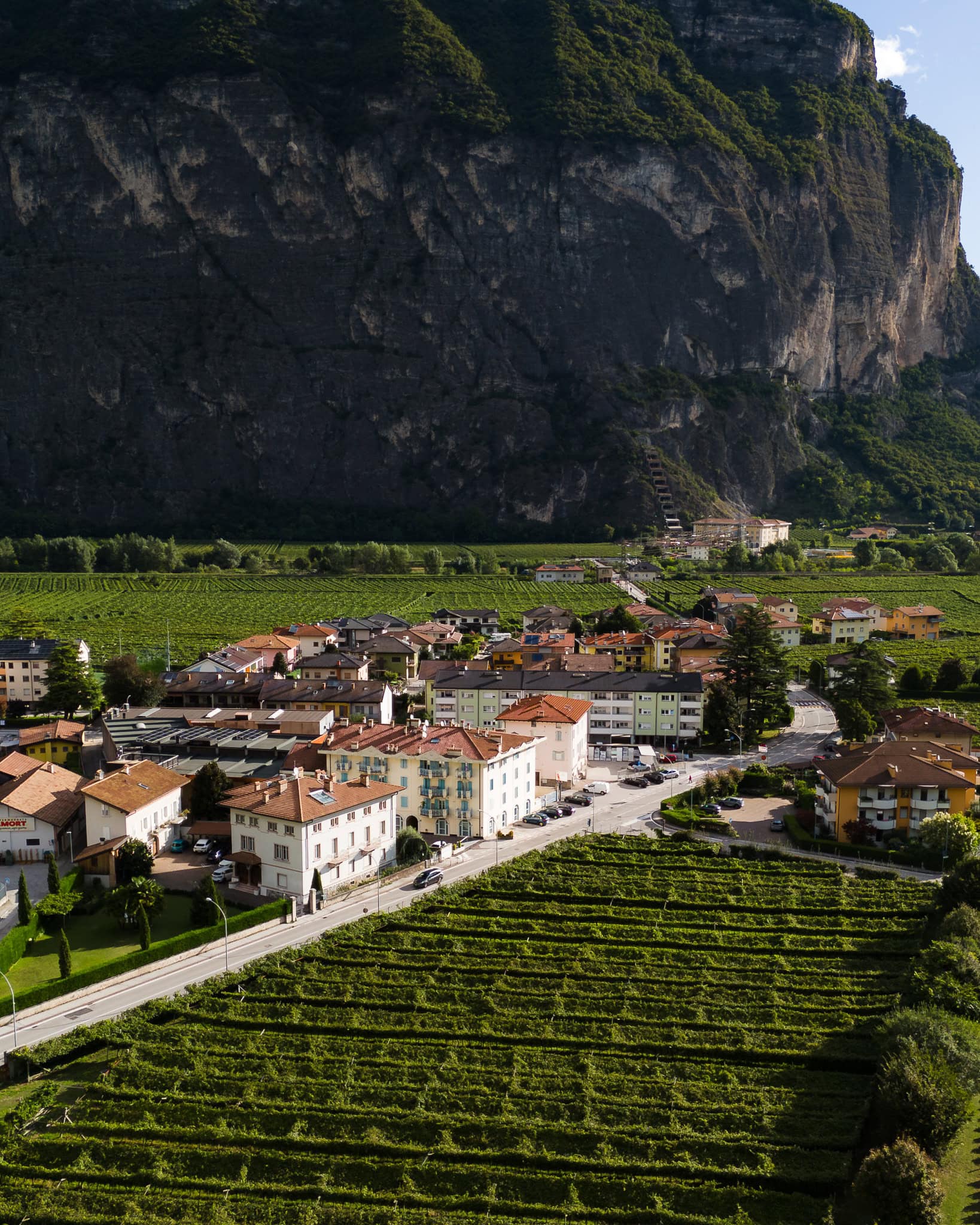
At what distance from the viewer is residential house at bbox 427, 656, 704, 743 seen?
6391cm

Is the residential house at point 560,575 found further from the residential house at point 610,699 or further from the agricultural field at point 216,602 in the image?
the residential house at point 610,699

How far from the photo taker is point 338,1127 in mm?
25391

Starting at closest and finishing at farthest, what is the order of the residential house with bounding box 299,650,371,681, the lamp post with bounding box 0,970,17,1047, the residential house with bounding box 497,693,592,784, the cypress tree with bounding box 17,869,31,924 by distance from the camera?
the lamp post with bounding box 0,970,17,1047 < the cypress tree with bounding box 17,869,31,924 < the residential house with bounding box 497,693,592,784 < the residential house with bounding box 299,650,371,681

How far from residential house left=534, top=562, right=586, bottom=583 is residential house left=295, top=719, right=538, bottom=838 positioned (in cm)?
9173

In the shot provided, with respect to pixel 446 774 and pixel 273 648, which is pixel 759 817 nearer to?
pixel 446 774

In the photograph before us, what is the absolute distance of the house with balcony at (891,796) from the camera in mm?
45156

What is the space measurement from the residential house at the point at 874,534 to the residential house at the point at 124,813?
147882 mm

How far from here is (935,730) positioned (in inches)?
2172

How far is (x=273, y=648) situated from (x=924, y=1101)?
65.3m

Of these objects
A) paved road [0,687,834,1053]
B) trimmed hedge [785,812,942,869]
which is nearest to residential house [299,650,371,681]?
paved road [0,687,834,1053]

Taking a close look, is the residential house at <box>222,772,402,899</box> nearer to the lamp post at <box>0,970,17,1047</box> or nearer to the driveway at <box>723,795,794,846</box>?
the lamp post at <box>0,970,17,1047</box>

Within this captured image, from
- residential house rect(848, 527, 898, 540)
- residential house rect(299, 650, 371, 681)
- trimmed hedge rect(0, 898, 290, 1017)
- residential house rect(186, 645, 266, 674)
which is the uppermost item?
residential house rect(848, 527, 898, 540)

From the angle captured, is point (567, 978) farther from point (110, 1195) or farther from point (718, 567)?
point (718, 567)

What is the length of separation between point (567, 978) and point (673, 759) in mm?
28194
